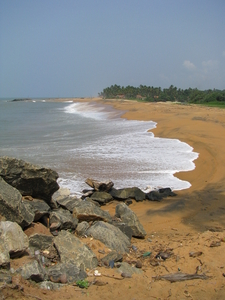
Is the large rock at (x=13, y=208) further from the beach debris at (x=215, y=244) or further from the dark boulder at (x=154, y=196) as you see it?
the dark boulder at (x=154, y=196)

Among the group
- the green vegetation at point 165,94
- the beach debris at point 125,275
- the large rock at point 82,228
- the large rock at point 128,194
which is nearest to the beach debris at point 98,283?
the beach debris at point 125,275

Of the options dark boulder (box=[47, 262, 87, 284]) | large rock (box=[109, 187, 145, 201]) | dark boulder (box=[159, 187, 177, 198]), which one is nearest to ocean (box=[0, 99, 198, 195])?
dark boulder (box=[159, 187, 177, 198])

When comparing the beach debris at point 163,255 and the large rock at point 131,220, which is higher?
the large rock at point 131,220

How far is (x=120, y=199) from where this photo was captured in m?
8.62

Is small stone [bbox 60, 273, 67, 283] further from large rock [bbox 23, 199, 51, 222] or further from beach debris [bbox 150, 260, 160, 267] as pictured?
large rock [bbox 23, 199, 51, 222]

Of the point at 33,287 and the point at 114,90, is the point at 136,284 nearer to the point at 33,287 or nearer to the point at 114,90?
the point at 33,287

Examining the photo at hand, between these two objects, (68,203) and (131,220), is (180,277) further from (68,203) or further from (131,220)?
(68,203)

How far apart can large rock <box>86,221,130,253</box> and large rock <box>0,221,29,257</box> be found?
1.36 m

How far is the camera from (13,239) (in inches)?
170

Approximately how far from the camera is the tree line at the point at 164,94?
6470 centimetres

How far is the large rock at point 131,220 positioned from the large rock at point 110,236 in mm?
423

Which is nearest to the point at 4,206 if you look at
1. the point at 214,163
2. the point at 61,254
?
the point at 61,254

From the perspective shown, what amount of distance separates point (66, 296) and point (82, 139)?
15.5m

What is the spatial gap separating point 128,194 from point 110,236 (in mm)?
3370
